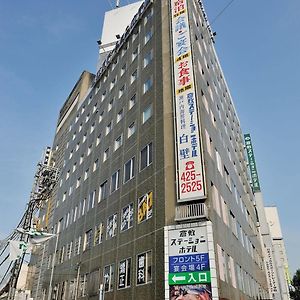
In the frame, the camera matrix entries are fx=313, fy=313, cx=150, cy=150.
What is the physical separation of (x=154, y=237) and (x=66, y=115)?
40040mm

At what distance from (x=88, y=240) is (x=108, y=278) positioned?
267 inches

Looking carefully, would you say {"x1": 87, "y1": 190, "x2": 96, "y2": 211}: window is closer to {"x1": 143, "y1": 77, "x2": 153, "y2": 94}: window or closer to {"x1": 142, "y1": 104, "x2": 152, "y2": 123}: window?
{"x1": 142, "y1": 104, "x2": 152, "y2": 123}: window

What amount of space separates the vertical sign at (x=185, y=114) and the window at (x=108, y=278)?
8.82 m

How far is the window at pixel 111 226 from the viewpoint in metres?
24.5

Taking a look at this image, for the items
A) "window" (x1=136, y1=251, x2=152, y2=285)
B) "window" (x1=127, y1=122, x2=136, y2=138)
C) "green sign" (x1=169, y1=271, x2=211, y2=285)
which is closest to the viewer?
"green sign" (x1=169, y1=271, x2=211, y2=285)

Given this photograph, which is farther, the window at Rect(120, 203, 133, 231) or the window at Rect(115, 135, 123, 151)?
the window at Rect(115, 135, 123, 151)

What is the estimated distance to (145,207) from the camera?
68.5 feet

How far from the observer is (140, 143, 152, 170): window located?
73.1 feet

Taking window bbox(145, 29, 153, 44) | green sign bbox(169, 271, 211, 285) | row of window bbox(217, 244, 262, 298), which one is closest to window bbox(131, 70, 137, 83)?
window bbox(145, 29, 153, 44)

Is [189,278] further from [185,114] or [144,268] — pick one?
[185,114]

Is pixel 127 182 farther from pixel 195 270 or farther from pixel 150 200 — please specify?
pixel 195 270

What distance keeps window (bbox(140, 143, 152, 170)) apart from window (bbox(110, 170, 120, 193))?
4.22 m

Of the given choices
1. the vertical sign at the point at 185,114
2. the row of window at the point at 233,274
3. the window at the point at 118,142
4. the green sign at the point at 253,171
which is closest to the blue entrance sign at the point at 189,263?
the row of window at the point at 233,274

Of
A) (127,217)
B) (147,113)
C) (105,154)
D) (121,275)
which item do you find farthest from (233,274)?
(105,154)
